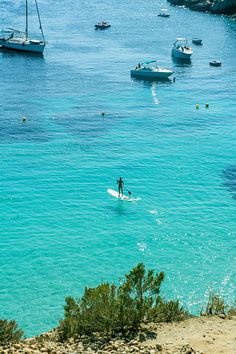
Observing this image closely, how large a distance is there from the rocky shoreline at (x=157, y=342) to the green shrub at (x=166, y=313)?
0.31 meters

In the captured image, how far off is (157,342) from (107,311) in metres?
2.24

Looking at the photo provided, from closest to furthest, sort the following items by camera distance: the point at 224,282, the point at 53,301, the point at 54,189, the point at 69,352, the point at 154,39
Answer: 1. the point at 69,352
2. the point at 53,301
3. the point at 224,282
4. the point at 54,189
5. the point at 154,39

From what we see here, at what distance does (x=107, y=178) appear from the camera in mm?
47719

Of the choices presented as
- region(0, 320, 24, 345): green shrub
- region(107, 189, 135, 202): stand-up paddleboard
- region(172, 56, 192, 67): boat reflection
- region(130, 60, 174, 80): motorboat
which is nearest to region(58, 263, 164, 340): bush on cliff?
region(0, 320, 24, 345): green shrub

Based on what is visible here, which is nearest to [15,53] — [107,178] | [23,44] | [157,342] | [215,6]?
[23,44]

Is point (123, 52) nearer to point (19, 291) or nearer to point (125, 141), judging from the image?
point (125, 141)

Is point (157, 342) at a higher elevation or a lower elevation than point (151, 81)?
lower

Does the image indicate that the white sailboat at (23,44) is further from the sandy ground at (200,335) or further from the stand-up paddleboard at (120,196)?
the sandy ground at (200,335)

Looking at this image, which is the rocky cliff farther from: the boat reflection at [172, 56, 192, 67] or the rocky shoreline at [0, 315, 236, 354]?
the rocky shoreline at [0, 315, 236, 354]

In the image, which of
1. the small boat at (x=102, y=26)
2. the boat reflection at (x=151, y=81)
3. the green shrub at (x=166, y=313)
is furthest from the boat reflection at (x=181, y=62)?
the green shrub at (x=166, y=313)

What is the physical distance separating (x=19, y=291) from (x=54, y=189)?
14.8 m

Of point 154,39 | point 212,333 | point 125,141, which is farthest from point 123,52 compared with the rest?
point 212,333

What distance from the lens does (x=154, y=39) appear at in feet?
373

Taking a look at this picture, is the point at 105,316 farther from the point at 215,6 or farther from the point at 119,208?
the point at 215,6
